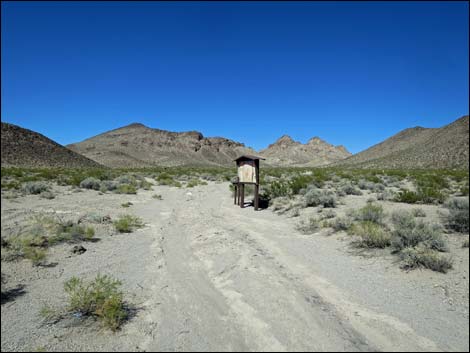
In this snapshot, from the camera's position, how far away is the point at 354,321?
4.34 meters

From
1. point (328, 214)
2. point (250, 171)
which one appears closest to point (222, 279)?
point (328, 214)

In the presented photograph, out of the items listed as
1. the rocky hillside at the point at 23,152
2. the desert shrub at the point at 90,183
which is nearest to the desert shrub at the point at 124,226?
the rocky hillside at the point at 23,152

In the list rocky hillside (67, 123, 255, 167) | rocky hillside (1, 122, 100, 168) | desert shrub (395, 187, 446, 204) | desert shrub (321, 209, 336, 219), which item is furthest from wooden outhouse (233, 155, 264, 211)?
rocky hillside (67, 123, 255, 167)

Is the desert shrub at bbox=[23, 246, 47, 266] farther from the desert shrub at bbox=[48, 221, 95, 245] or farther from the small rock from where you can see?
the desert shrub at bbox=[48, 221, 95, 245]

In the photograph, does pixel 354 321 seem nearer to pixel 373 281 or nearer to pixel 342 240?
pixel 373 281

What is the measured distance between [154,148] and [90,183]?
135377 millimetres

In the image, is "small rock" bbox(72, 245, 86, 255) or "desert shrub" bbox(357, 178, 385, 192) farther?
"desert shrub" bbox(357, 178, 385, 192)

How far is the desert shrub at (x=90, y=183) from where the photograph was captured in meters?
17.8

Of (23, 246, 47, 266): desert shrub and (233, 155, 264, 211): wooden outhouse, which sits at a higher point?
(233, 155, 264, 211): wooden outhouse

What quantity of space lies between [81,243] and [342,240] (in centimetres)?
749

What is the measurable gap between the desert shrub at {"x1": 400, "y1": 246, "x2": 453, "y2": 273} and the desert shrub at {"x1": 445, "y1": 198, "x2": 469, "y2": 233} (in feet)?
5.97

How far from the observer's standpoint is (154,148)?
149 metres

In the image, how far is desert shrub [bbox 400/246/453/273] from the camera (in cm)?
575

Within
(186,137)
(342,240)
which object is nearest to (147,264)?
(342,240)
